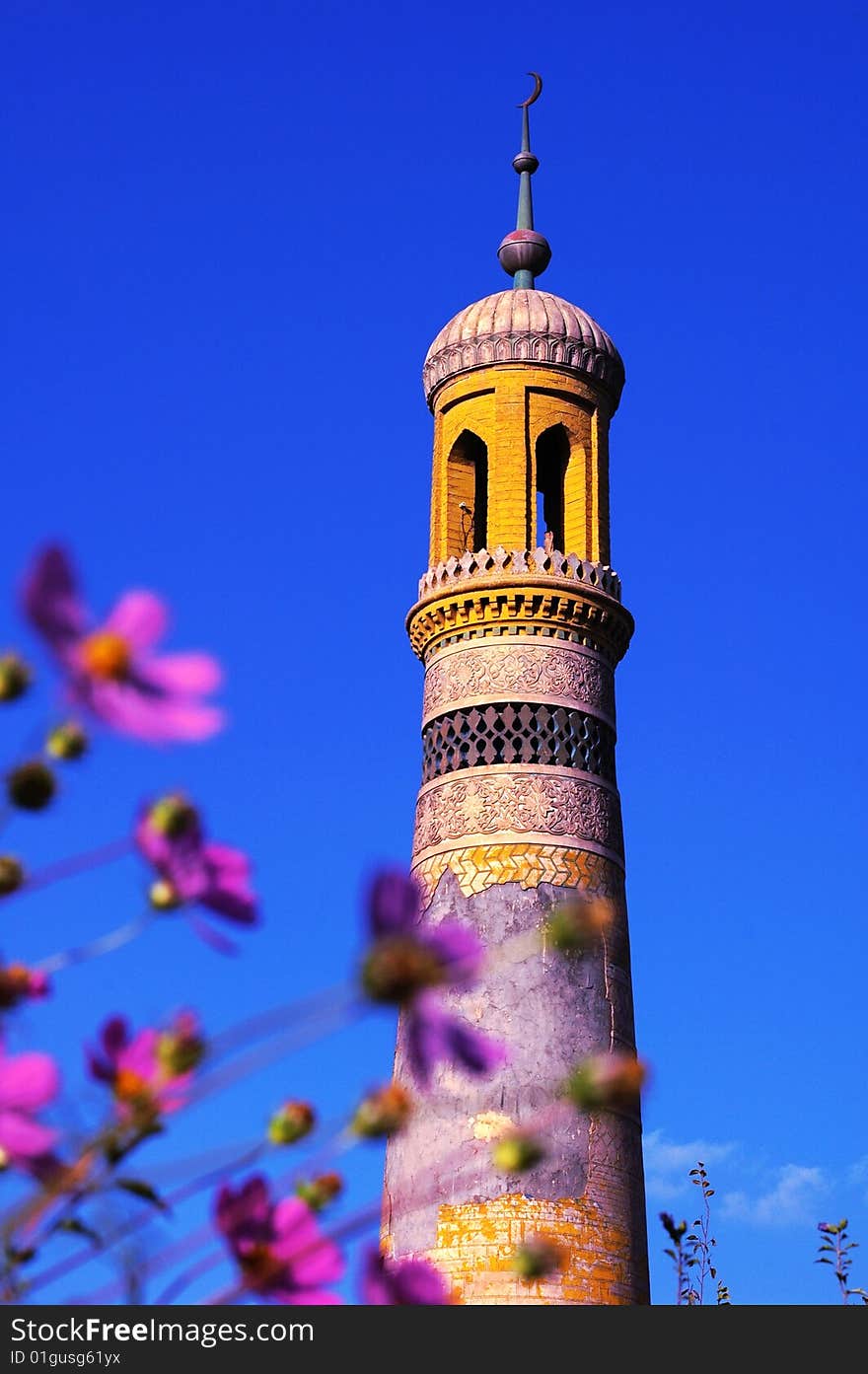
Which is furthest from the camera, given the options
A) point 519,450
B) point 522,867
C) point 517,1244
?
point 519,450

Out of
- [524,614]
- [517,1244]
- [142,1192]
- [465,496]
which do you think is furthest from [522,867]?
[142,1192]

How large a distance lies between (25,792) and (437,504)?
16.2 meters

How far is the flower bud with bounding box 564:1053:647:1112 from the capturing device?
4.28ft

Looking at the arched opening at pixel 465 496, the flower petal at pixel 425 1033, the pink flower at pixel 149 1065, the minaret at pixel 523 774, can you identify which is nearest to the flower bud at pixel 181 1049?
the pink flower at pixel 149 1065

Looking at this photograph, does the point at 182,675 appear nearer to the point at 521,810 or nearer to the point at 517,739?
the point at 521,810

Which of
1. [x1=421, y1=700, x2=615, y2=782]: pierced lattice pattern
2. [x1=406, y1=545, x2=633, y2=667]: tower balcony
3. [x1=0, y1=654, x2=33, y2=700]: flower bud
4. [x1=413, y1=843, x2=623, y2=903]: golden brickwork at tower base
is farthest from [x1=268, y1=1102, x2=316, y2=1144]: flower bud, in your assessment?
[x1=406, y1=545, x2=633, y2=667]: tower balcony

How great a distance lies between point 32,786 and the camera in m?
1.31

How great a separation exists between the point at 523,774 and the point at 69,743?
14123 mm

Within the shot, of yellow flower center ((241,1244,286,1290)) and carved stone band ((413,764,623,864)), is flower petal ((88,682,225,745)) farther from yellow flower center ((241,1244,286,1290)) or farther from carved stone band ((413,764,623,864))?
carved stone band ((413,764,623,864))

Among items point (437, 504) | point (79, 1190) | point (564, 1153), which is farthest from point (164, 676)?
point (437, 504)

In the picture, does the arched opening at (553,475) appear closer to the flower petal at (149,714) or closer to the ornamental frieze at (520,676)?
the ornamental frieze at (520,676)

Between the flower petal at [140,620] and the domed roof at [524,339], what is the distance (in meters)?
15.9

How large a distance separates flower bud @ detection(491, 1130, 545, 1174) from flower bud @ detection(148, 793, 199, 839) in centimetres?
32
